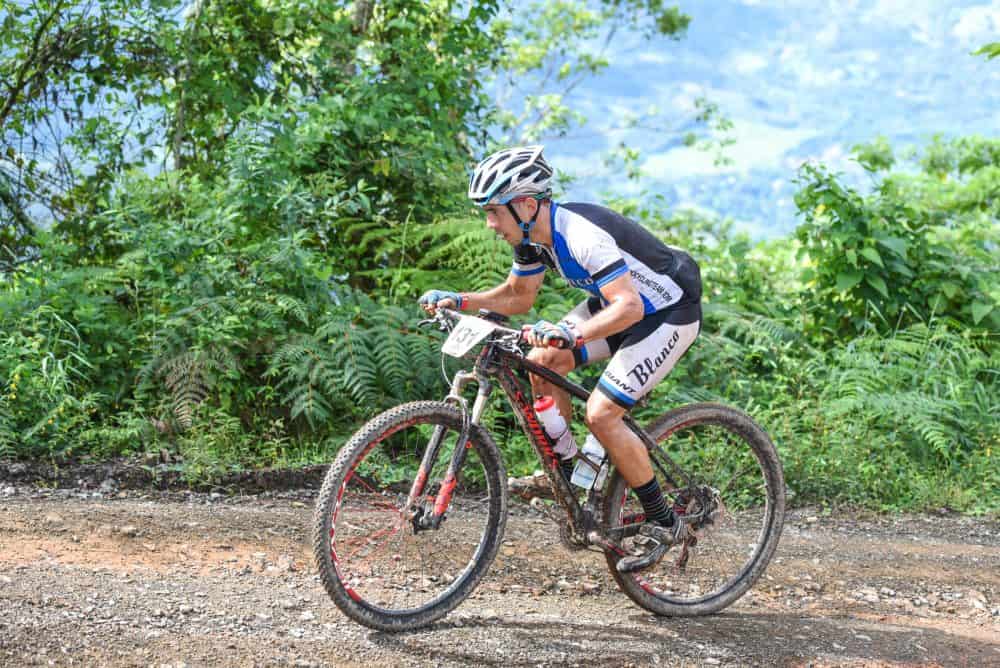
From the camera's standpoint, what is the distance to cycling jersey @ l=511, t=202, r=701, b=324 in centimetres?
433

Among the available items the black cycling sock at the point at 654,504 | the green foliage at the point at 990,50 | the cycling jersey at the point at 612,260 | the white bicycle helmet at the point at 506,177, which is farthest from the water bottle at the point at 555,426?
the green foliage at the point at 990,50

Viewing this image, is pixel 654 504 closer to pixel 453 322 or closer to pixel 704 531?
pixel 704 531

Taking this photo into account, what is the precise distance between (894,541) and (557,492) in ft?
10.0

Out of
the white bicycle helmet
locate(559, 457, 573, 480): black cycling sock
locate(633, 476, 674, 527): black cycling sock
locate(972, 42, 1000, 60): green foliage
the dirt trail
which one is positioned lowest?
the dirt trail

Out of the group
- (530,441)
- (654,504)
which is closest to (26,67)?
(530,441)

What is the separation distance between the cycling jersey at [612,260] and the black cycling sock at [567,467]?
76 cm

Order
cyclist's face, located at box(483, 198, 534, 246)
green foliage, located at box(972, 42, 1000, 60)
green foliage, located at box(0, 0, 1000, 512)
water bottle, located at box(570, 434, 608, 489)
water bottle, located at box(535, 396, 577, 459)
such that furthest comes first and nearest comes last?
green foliage, located at box(972, 42, 1000, 60)
green foliage, located at box(0, 0, 1000, 512)
water bottle, located at box(570, 434, 608, 489)
water bottle, located at box(535, 396, 577, 459)
cyclist's face, located at box(483, 198, 534, 246)

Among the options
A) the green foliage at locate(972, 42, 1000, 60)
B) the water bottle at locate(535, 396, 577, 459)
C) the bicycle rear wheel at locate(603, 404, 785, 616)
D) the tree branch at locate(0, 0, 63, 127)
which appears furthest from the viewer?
the tree branch at locate(0, 0, 63, 127)

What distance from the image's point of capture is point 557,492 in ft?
15.5

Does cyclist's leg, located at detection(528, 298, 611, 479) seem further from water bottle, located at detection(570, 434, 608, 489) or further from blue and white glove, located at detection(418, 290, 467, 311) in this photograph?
blue and white glove, located at detection(418, 290, 467, 311)

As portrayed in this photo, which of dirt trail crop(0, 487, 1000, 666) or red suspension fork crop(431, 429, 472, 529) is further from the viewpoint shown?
red suspension fork crop(431, 429, 472, 529)

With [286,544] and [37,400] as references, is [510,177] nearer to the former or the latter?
[286,544]

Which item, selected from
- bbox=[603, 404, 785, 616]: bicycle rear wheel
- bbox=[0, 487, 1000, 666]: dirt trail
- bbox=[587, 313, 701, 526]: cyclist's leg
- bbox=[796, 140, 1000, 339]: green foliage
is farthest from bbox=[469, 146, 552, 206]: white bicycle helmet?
bbox=[796, 140, 1000, 339]: green foliage

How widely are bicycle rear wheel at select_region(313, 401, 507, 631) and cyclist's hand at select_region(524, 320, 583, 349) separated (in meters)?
0.55
